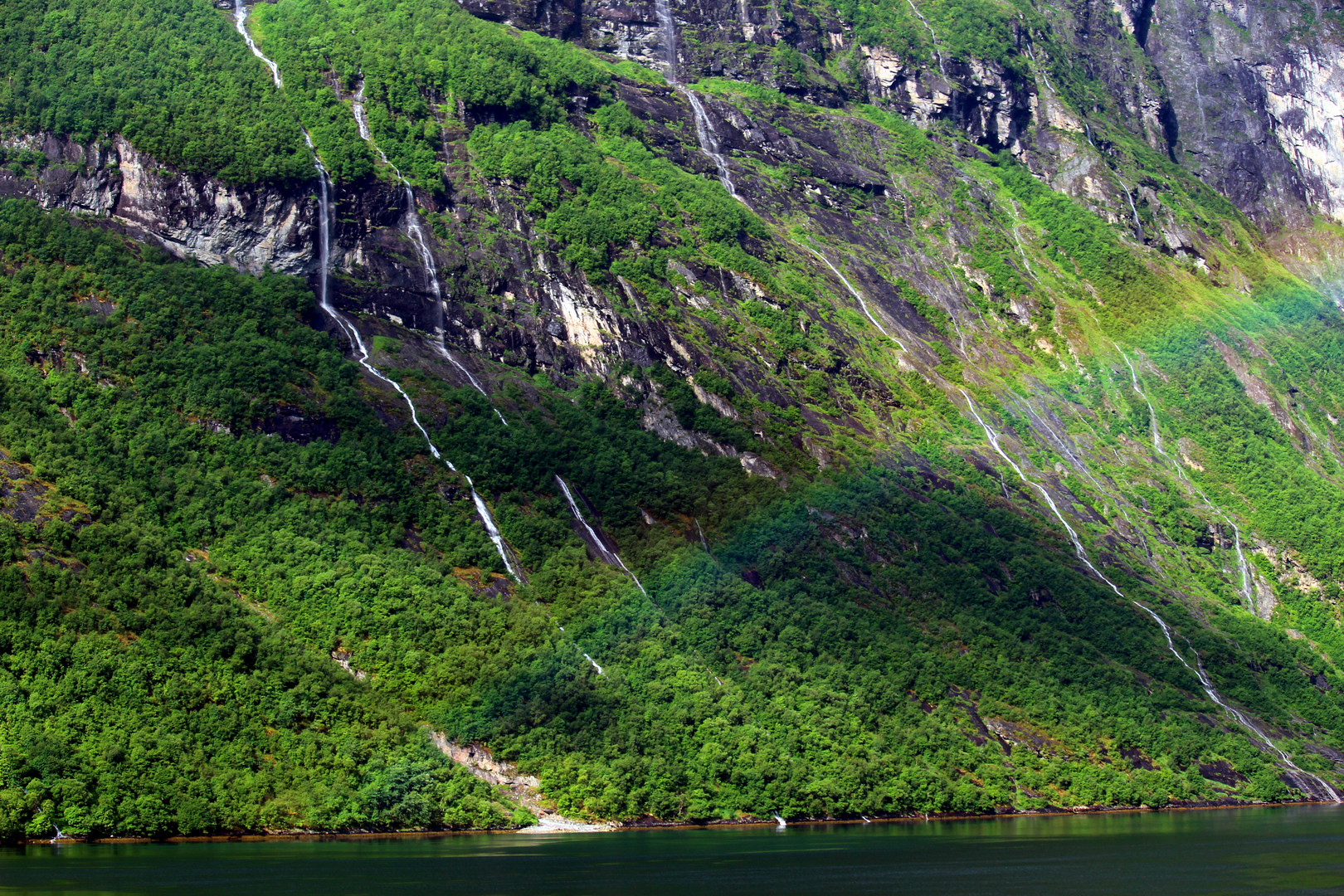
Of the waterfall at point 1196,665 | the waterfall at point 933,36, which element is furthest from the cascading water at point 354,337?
the waterfall at point 933,36

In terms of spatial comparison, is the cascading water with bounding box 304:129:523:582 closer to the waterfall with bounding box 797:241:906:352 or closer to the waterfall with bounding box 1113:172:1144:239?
the waterfall with bounding box 797:241:906:352

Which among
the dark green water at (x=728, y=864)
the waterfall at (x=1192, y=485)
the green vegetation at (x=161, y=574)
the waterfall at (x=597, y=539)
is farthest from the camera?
the waterfall at (x=1192, y=485)

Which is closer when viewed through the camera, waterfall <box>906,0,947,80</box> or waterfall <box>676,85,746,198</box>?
waterfall <box>676,85,746,198</box>

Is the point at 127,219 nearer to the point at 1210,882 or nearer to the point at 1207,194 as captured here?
the point at 1210,882

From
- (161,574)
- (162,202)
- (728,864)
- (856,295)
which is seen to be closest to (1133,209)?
(856,295)

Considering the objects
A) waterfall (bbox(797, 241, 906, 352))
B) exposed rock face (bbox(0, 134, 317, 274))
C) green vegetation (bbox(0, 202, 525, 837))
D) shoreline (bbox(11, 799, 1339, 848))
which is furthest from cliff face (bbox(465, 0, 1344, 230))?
shoreline (bbox(11, 799, 1339, 848))

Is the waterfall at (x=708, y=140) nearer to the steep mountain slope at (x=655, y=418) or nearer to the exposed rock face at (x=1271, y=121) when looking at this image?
the steep mountain slope at (x=655, y=418)
